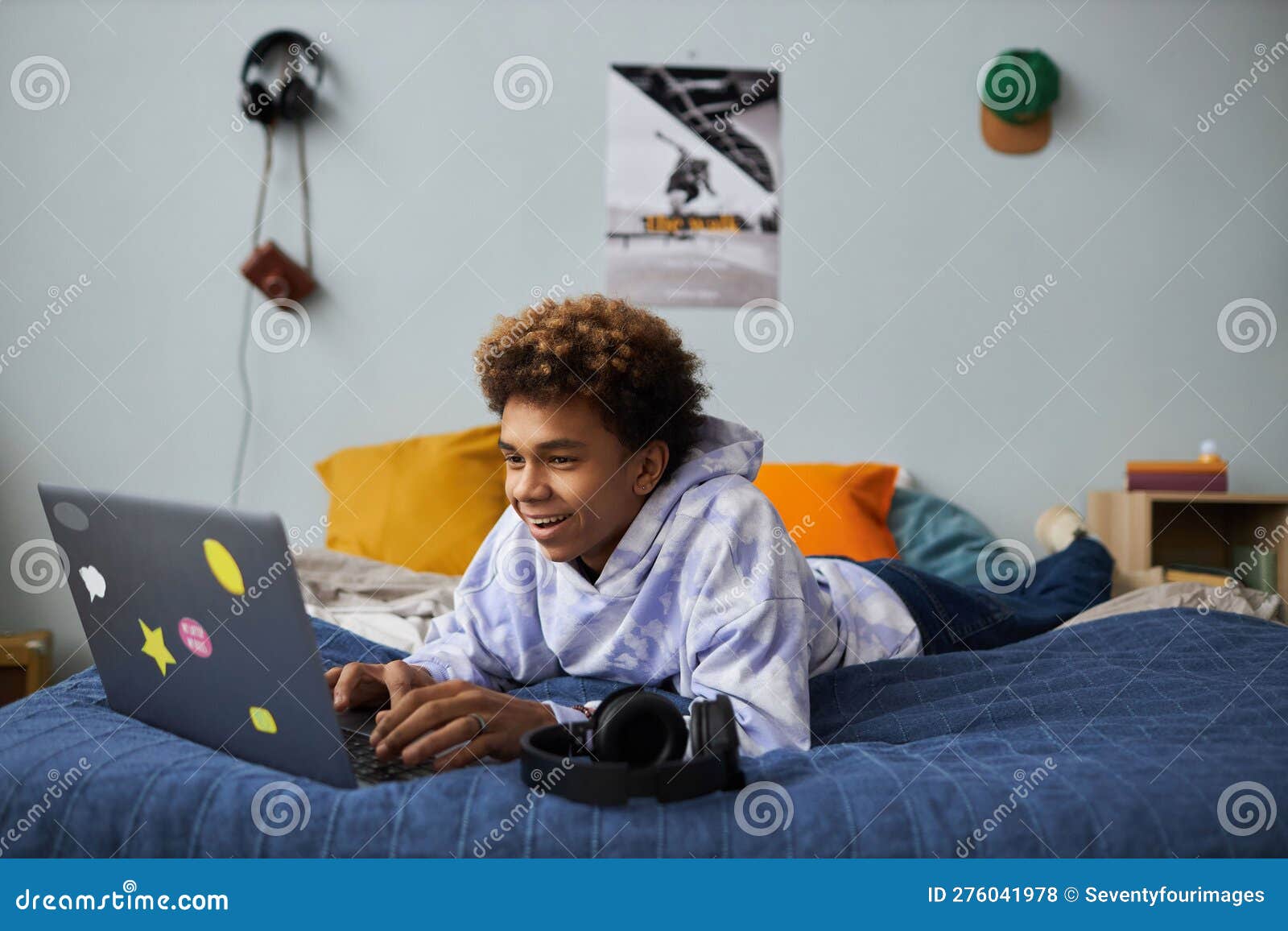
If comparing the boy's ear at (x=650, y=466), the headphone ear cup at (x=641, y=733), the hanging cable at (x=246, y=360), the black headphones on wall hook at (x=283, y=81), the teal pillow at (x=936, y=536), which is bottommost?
the hanging cable at (x=246, y=360)

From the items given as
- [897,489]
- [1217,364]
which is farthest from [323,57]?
[1217,364]

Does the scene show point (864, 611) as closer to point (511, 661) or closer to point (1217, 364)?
point (511, 661)

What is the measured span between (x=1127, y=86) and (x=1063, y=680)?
6.86 ft

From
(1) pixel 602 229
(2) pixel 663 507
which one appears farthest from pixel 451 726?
(1) pixel 602 229

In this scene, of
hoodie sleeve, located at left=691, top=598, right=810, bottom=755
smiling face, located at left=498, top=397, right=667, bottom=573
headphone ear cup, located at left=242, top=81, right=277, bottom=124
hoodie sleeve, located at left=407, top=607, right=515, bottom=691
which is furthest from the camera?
headphone ear cup, located at left=242, top=81, right=277, bottom=124

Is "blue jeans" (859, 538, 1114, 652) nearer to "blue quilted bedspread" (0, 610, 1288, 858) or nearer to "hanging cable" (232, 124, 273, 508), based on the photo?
"blue quilted bedspread" (0, 610, 1288, 858)

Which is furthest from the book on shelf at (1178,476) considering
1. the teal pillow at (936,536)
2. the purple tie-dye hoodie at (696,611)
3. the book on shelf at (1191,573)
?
the purple tie-dye hoodie at (696,611)

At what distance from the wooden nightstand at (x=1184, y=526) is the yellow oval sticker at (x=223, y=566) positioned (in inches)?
86.8

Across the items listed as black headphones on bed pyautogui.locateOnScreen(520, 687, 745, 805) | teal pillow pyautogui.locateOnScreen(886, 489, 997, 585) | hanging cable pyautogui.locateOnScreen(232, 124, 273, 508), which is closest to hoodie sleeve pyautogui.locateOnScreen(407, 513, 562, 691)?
black headphones on bed pyautogui.locateOnScreen(520, 687, 745, 805)

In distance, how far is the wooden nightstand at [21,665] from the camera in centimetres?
249

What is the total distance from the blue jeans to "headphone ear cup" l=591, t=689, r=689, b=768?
0.80 m

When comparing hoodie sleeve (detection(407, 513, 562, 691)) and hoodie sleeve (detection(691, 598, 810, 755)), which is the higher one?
hoodie sleeve (detection(691, 598, 810, 755))

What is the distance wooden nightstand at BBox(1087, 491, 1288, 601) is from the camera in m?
2.48

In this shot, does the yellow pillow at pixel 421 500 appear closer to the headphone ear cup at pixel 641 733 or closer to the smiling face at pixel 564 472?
the smiling face at pixel 564 472
